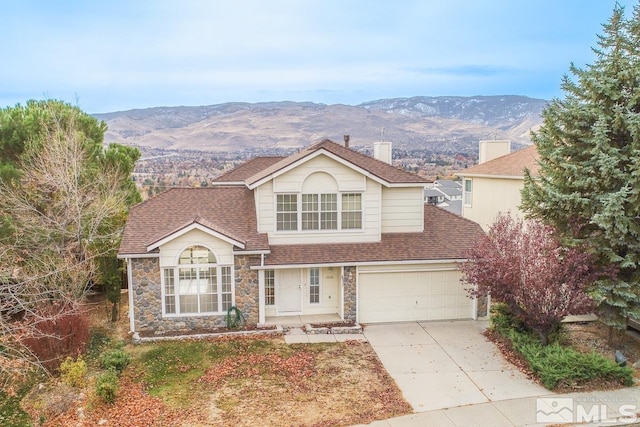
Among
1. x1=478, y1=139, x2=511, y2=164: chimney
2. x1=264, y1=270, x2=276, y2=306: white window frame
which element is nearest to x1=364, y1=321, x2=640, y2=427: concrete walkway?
x1=264, y1=270, x2=276, y2=306: white window frame

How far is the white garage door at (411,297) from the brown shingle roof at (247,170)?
7.79 m

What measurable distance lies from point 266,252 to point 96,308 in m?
8.61

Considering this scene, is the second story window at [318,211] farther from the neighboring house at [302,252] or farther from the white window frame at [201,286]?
the white window frame at [201,286]

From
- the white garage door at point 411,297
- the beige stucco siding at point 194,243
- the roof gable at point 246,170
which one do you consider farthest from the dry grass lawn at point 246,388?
the roof gable at point 246,170


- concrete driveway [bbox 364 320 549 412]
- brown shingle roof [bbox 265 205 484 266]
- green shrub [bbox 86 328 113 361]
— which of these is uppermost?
brown shingle roof [bbox 265 205 484 266]

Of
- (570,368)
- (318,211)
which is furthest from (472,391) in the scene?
(318,211)

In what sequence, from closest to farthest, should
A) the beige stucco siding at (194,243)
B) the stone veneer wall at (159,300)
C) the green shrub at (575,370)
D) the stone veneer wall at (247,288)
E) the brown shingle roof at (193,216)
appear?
the green shrub at (575,370), the beige stucco siding at (194,243), the stone veneer wall at (159,300), the brown shingle roof at (193,216), the stone veneer wall at (247,288)

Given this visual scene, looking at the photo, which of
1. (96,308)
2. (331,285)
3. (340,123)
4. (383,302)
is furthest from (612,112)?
(340,123)

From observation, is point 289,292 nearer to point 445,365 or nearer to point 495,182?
point 445,365

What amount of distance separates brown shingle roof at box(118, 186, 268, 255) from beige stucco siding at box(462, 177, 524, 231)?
40.3 ft

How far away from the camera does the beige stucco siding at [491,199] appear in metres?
23.5

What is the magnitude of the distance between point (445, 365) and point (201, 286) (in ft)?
26.8

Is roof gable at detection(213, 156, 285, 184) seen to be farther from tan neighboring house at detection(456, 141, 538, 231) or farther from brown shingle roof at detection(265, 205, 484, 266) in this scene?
tan neighboring house at detection(456, 141, 538, 231)

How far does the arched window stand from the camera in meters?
16.0
